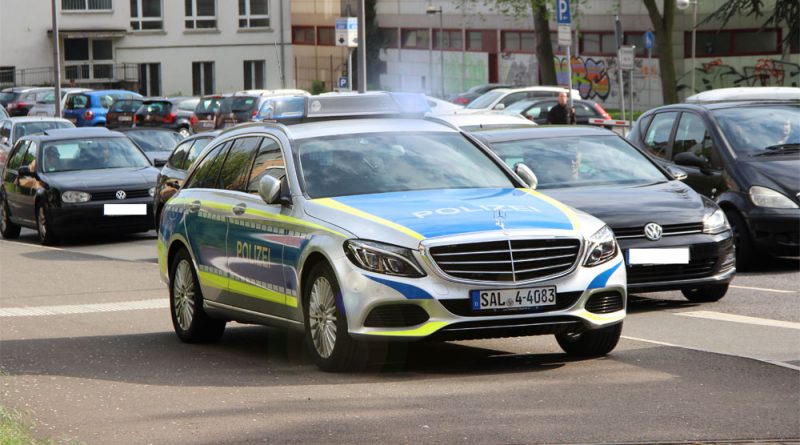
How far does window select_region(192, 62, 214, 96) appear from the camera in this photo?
8519cm

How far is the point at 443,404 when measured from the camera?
8.06 metres

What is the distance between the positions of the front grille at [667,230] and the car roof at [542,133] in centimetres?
195

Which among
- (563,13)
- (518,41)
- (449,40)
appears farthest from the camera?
(449,40)

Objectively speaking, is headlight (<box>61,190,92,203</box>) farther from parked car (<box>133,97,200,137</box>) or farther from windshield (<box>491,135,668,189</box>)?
parked car (<box>133,97,200,137</box>)

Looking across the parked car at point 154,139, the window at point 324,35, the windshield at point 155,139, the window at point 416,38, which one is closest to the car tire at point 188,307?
→ the parked car at point 154,139

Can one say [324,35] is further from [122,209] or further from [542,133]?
[542,133]

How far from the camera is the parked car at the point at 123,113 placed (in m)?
48.8

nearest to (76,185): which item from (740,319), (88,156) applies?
(88,156)

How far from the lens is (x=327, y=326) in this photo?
30.1 feet

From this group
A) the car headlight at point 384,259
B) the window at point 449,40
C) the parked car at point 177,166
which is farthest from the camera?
the window at point 449,40

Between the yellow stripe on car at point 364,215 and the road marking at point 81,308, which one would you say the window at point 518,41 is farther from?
the yellow stripe on car at point 364,215

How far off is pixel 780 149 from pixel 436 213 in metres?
7.65

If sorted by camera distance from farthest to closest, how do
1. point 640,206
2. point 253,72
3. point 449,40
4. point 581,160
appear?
point 253,72
point 449,40
point 581,160
point 640,206

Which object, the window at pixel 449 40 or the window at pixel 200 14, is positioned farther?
the window at pixel 200 14
